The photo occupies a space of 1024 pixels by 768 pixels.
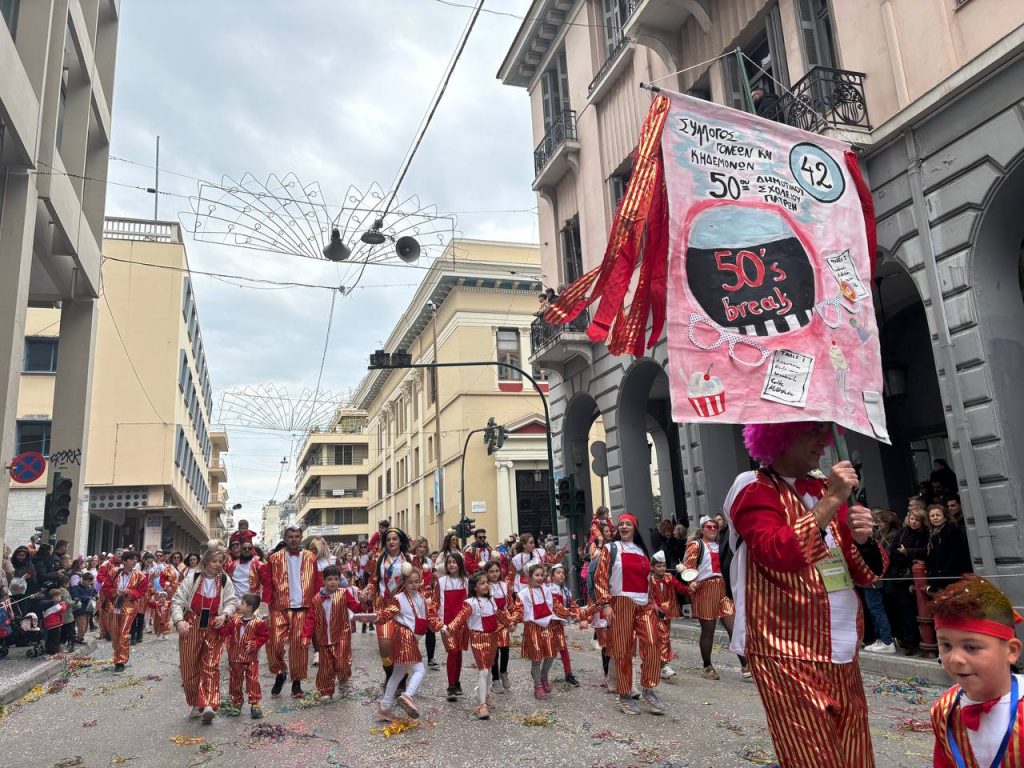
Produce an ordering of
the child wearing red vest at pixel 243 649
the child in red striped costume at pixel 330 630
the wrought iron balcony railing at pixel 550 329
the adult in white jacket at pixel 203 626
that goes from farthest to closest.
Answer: the wrought iron balcony railing at pixel 550 329, the child in red striped costume at pixel 330 630, the child wearing red vest at pixel 243 649, the adult in white jacket at pixel 203 626

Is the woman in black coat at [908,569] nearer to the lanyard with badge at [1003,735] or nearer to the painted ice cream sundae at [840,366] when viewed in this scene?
the painted ice cream sundae at [840,366]

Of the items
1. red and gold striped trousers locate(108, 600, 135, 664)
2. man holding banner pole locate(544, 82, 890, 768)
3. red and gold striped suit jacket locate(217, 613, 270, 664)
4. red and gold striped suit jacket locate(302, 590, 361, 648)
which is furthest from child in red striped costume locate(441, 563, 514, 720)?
red and gold striped trousers locate(108, 600, 135, 664)

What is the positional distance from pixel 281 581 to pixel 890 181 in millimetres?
9833

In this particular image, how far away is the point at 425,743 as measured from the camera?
694 centimetres

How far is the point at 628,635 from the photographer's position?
8.48 m

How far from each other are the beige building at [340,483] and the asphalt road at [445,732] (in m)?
63.0

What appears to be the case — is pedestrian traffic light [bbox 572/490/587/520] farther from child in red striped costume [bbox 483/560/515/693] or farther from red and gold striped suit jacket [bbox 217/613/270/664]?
red and gold striped suit jacket [bbox 217/613/270/664]

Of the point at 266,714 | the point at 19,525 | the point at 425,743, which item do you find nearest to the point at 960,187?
the point at 425,743

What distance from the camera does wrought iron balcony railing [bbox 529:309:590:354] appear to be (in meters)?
19.0

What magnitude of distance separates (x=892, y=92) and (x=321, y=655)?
426 inches

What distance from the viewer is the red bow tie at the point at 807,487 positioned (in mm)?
3352

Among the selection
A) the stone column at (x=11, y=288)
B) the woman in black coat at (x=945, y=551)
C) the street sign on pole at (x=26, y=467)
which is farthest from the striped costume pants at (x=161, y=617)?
the woman in black coat at (x=945, y=551)

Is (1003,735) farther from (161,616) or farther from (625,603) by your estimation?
(161,616)

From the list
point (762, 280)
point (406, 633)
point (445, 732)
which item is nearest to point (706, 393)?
point (762, 280)
